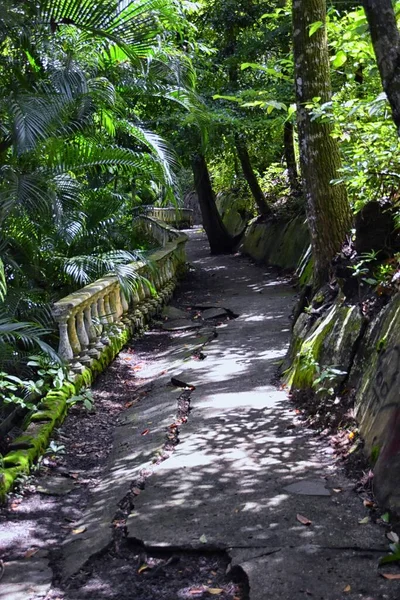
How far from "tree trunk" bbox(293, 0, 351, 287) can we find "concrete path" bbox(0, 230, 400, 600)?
158 cm

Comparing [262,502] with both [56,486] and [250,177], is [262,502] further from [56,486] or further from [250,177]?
[250,177]

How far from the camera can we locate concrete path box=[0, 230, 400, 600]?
3385 millimetres

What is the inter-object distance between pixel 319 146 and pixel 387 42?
369cm

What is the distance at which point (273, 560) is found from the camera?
3.46 m

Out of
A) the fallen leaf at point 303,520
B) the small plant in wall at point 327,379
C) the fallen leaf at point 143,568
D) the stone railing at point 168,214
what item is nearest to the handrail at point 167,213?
the stone railing at point 168,214

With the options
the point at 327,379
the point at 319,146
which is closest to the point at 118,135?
the point at 319,146

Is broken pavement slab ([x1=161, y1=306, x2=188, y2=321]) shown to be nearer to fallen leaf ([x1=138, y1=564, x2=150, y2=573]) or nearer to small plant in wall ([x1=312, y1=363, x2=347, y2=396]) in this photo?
small plant in wall ([x1=312, y1=363, x2=347, y2=396])

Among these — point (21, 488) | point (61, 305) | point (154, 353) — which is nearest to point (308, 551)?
point (21, 488)

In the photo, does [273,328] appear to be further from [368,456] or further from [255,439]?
[368,456]

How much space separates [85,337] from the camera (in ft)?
25.8

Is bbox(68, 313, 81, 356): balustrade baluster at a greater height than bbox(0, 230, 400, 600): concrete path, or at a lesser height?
greater

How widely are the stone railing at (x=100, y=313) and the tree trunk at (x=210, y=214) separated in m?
6.33

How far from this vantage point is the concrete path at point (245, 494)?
11.1 feet

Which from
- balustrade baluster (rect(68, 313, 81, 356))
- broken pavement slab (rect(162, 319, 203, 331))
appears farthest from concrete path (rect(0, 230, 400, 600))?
broken pavement slab (rect(162, 319, 203, 331))
